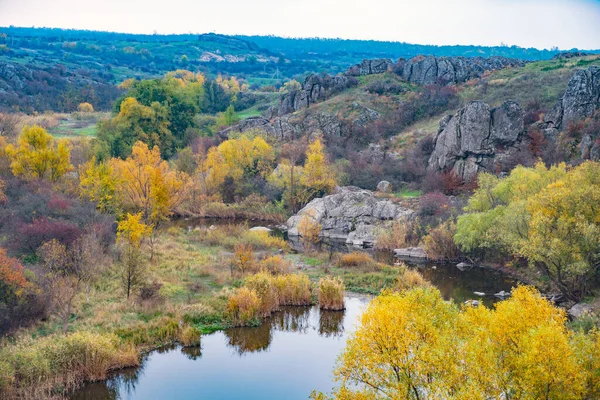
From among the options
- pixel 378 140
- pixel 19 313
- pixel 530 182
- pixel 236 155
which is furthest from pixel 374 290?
pixel 378 140

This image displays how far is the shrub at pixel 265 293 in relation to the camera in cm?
2827

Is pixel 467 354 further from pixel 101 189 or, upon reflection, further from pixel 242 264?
pixel 101 189

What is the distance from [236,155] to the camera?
200ft

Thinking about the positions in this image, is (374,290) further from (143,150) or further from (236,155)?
(236,155)

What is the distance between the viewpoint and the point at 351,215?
4872 cm

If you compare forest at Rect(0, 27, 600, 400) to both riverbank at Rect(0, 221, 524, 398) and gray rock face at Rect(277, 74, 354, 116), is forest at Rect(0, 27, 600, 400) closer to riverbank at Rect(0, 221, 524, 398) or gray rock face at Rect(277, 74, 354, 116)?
riverbank at Rect(0, 221, 524, 398)

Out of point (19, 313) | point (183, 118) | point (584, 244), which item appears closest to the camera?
point (19, 313)

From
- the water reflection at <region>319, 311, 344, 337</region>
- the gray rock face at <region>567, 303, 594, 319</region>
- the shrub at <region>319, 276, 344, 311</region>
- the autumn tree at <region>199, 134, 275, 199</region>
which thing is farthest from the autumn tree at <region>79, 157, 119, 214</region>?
the gray rock face at <region>567, 303, 594, 319</region>

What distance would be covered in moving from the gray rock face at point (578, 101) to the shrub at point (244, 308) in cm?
3998

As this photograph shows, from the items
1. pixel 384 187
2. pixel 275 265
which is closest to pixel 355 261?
pixel 275 265

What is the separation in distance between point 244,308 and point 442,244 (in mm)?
18054

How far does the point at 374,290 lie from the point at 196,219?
88.9 ft

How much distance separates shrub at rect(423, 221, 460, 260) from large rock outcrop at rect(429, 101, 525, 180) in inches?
614

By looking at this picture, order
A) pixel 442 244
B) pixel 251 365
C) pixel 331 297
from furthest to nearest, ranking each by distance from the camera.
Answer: pixel 442 244
pixel 331 297
pixel 251 365
